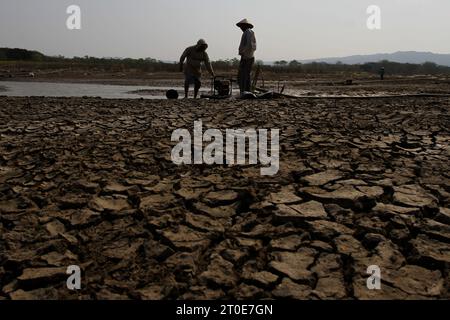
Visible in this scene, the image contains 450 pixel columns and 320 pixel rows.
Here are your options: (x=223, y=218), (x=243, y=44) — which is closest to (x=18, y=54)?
(x=243, y=44)

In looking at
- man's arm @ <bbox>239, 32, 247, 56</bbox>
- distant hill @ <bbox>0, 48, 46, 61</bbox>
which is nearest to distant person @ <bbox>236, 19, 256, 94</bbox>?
man's arm @ <bbox>239, 32, 247, 56</bbox>

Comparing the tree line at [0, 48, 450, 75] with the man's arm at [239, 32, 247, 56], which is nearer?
the man's arm at [239, 32, 247, 56]

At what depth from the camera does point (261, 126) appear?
5422 mm

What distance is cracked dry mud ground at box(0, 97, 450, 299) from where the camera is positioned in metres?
2.05

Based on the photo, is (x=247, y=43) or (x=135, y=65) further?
(x=135, y=65)

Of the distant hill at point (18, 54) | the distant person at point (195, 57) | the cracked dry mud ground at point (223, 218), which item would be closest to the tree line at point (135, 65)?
the distant hill at point (18, 54)

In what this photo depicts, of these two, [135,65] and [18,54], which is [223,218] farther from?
[18,54]

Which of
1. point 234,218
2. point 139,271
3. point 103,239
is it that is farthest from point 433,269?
point 103,239

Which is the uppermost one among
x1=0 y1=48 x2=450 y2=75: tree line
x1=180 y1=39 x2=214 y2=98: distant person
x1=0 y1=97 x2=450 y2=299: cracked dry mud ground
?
x1=0 y1=48 x2=450 y2=75: tree line

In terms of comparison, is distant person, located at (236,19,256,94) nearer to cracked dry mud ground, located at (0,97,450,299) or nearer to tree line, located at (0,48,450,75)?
cracked dry mud ground, located at (0,97,450,299)

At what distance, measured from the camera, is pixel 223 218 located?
273 centimetres

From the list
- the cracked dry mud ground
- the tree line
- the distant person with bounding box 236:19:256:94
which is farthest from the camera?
the tree line

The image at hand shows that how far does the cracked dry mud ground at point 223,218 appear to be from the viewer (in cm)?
205

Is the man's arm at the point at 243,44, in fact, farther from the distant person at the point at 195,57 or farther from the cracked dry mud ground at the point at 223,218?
the cracked dry mud ground at the point at 223,218
